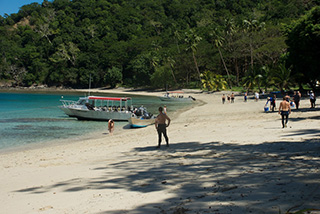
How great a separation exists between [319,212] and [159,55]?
349ft

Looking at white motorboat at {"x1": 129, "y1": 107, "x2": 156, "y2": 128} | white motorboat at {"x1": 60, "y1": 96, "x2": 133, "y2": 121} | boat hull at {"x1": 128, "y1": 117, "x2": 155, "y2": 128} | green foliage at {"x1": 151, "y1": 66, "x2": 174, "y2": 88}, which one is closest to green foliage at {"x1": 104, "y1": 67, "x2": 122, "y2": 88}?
green foliage at {"x1": 151, "y1": 66, "x2": 174, "y2": 88}

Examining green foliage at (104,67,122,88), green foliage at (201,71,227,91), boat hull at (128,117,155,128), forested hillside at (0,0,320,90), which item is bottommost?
boat hull at (128,117,155,128)

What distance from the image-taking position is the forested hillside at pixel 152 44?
75.2m

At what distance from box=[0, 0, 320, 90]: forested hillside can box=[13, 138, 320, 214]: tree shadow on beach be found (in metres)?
41.5

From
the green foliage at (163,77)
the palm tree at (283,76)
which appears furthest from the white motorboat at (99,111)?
the green foliage at (163,77)

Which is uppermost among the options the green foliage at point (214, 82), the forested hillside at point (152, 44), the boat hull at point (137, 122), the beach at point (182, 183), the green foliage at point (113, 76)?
the forested hillside at point (152, 44)

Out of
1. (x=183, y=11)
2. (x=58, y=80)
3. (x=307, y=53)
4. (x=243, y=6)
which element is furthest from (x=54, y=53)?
(x=307, y=53)

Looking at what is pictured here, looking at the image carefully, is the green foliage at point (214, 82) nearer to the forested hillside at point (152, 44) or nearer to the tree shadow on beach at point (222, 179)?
the forested hillside at point (152, 44)

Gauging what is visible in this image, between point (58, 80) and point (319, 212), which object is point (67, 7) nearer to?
point (58, 80)

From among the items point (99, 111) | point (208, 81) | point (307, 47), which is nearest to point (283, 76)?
point (307, 47)

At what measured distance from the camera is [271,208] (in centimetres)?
522

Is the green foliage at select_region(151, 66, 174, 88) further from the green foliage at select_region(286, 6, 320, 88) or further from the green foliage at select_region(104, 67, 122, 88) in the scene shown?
the green foliage at select_region(286, 6, 320, 88)

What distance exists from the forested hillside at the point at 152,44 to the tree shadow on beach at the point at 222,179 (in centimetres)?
4148

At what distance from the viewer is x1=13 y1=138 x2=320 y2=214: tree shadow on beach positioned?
564 cm
